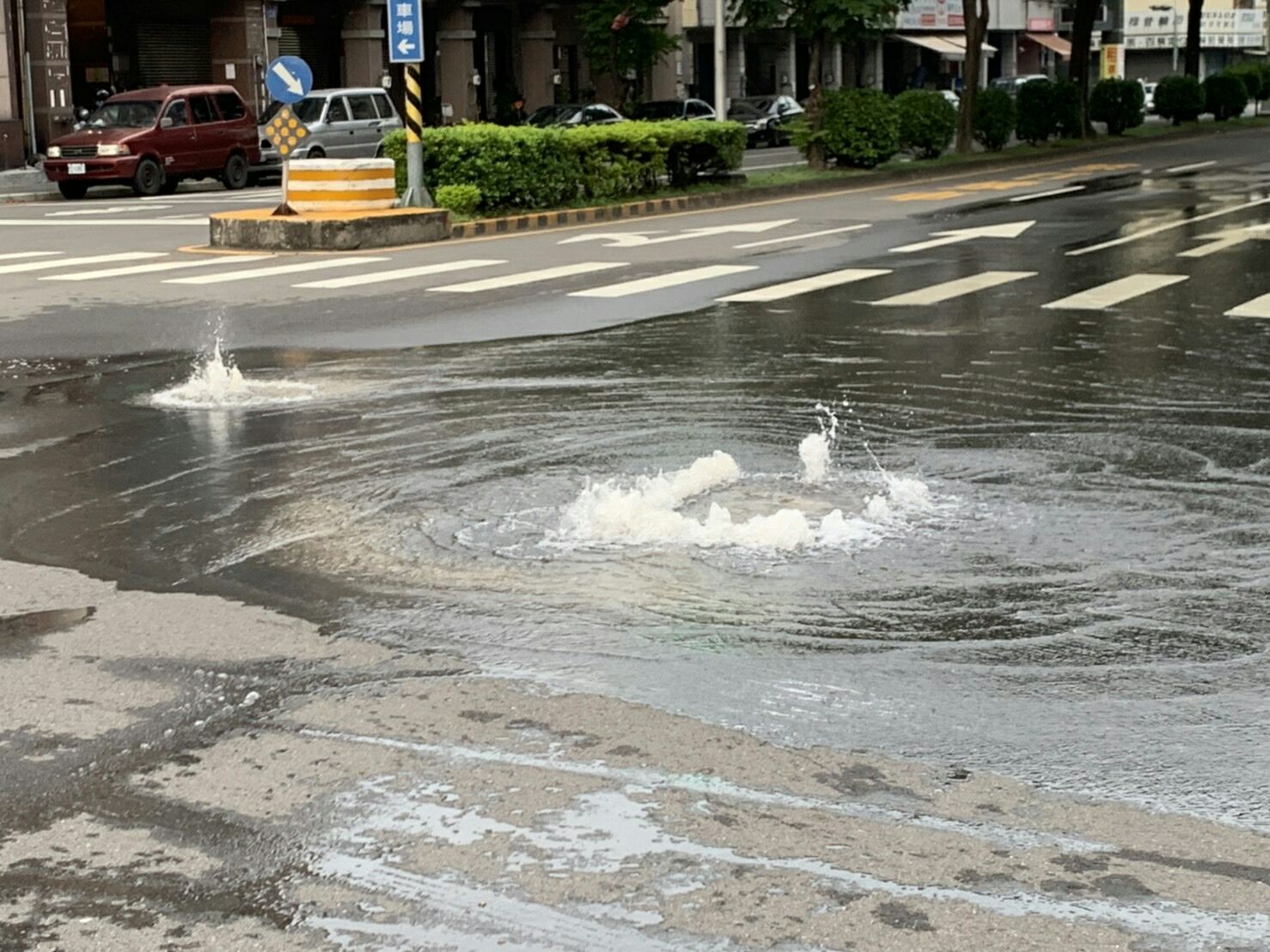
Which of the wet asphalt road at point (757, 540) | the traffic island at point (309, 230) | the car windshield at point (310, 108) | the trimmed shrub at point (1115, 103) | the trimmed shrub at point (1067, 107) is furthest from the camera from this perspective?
the trimmed shrub at point (1115, 103)

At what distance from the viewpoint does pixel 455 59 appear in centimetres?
5266

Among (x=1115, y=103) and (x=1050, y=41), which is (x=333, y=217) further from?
(x=1050, y=41)

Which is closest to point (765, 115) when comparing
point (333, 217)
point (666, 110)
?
point (666, 110)

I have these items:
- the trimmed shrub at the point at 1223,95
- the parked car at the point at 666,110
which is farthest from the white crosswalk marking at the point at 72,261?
the trimmed shrub at the point at 1223,95

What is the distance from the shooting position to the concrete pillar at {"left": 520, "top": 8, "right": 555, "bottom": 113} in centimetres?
5597

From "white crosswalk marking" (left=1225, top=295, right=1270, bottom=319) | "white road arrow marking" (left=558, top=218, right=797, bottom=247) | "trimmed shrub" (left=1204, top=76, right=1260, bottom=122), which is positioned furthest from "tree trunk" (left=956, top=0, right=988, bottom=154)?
"white crosswalk marking" (left=1225, top=295, right=1270, bottom=319)

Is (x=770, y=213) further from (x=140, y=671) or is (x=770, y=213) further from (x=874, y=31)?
(x=140, y=671)

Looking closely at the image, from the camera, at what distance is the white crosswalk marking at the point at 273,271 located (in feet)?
59.4

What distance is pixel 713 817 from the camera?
14.9ft

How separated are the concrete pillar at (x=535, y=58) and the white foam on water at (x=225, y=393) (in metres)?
45.0

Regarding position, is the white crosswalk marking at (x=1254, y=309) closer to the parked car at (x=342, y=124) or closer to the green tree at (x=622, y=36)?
Result: the parked car at (x=342, y=124)

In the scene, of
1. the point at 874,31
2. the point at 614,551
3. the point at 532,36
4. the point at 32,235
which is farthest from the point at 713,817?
the point at 532,36

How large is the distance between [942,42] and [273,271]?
201 feet

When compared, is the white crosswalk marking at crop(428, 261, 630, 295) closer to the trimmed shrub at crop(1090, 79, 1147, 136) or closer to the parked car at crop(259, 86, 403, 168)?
the parked car at crop(259, 86, 403, 168)
